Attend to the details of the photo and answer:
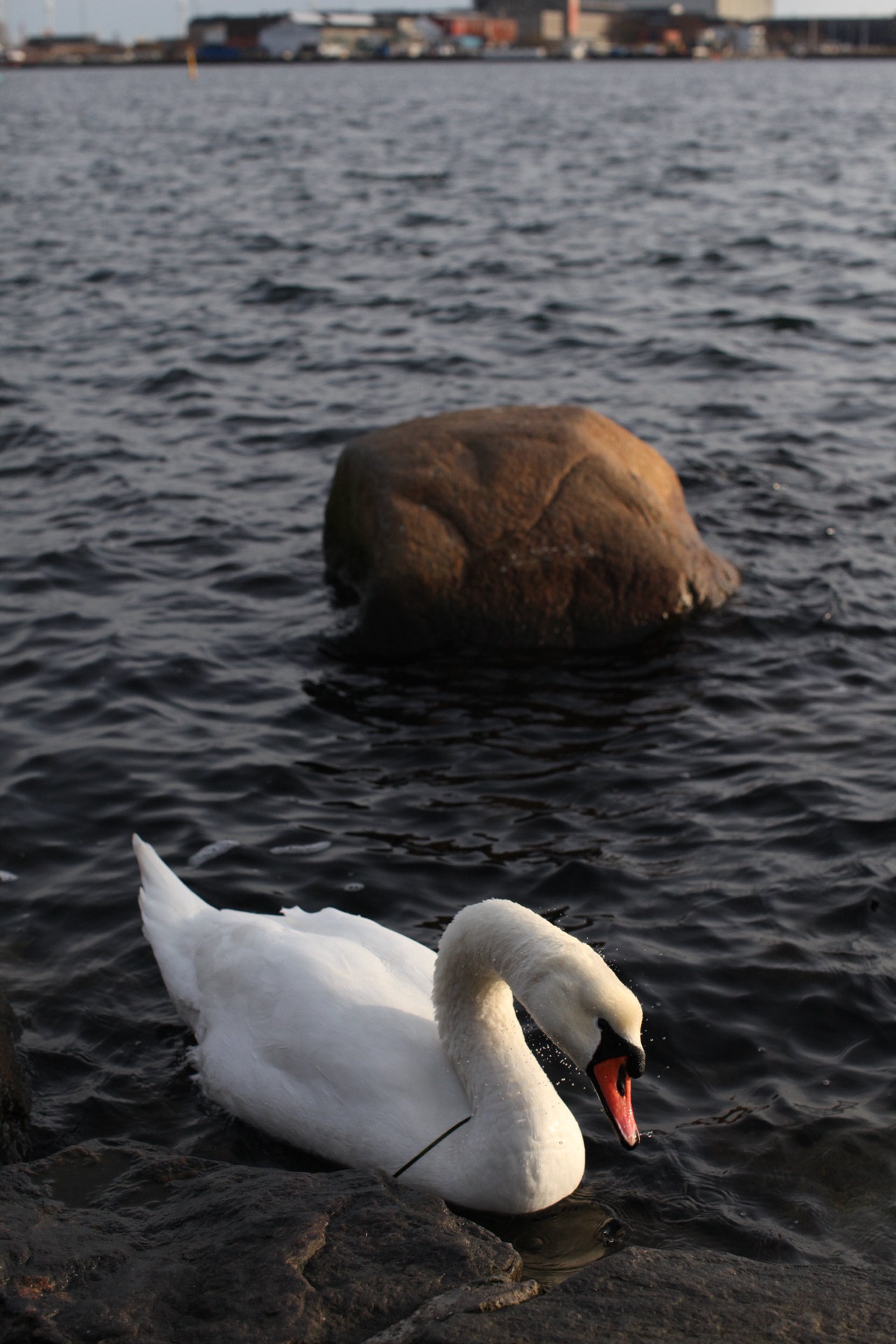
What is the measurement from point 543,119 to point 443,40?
102 metres

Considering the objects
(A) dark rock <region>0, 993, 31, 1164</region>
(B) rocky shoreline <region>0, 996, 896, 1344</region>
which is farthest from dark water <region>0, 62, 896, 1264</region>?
(B) rocky shoreline <region>0, 996, 896, 1344</region>

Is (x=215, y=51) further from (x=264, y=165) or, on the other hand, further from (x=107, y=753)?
(x=107, y=753)

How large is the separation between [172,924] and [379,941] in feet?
2.57

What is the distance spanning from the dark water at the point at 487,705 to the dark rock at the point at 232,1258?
0.71 meters

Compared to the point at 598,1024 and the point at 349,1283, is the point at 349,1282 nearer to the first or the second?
the point at 349,1283

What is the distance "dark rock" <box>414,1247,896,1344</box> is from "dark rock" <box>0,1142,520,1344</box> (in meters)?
0.21

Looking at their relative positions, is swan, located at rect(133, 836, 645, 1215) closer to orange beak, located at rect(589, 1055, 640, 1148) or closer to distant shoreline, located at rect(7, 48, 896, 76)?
orange beak, located at rect(589, 1055, 640, 1148)

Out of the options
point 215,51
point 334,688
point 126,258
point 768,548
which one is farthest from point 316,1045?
point 215,51

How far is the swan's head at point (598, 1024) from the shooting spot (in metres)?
3.37

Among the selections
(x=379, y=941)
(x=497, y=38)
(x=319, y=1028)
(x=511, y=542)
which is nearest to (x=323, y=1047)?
(x=319, y=1028)

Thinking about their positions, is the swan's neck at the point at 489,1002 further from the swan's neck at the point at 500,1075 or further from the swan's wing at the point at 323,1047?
the swan's wing at the point at 323,1047

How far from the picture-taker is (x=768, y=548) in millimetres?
8406

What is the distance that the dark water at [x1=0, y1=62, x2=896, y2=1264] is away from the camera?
4.34m

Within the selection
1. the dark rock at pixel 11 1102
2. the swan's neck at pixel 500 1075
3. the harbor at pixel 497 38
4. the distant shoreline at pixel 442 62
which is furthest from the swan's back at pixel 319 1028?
the harbor at pixel 497 38
